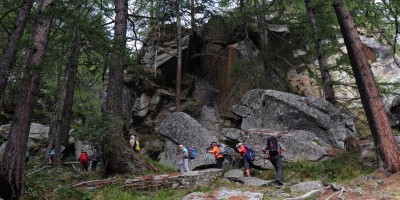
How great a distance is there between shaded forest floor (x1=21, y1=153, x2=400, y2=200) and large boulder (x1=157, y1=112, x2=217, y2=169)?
3.20m

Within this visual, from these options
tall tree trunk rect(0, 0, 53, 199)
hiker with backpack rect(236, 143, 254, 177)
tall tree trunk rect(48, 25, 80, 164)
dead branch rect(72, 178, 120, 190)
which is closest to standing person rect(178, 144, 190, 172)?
hiker with backpack rect(236, 143, 254, 177)

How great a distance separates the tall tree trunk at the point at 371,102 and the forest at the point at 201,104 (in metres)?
0.03

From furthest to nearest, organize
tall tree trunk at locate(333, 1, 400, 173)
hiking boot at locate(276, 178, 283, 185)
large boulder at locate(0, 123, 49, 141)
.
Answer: large boulder at locate(0, 123, 49, 141)
hiking boot at locate(276, 178, 283, 185)
tall tree trunk at locate(333, 1, 400, 173)

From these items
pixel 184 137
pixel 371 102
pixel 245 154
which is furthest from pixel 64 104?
pixel 371 102

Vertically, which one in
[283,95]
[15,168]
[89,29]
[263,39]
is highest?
[263,39]

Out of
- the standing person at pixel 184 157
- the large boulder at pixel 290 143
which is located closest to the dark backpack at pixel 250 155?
the large boulder at pixel 290 143

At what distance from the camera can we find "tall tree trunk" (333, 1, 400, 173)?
955 cm

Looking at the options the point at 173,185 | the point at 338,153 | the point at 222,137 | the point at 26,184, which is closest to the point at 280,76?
the point at 222,137

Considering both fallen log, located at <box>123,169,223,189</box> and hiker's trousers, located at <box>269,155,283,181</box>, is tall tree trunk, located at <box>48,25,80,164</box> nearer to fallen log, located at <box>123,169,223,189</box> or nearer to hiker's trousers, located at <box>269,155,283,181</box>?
A: fallen log, located at <box>123,169,223,189</box>

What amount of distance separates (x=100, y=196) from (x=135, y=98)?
14413 millimetres

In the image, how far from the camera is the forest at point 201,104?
9312mm

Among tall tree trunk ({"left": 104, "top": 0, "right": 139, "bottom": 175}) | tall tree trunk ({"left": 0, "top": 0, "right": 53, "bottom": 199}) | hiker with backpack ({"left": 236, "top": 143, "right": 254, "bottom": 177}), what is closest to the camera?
tall tree trunk ({"left": 0, "top": 0, "right": 53, "bottom": 199})

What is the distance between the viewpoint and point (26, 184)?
917cm

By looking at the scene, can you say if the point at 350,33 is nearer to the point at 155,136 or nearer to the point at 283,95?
the point at 283,95
